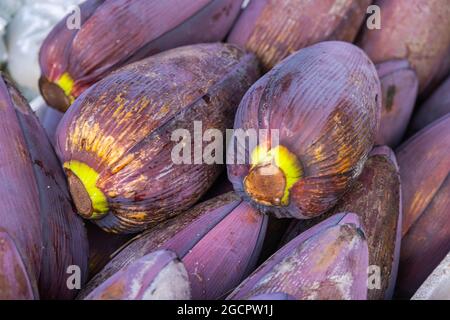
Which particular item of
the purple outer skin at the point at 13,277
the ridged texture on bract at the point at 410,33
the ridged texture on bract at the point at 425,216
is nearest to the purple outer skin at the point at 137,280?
the purple outer skin at the point at 13,277

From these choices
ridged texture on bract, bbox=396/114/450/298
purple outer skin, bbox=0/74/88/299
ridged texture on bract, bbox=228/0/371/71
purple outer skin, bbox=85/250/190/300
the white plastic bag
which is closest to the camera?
purple outer skin, bbox=85/250/190/300

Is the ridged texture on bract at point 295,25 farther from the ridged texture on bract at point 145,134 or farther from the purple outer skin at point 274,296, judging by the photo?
the purple outer skin at point 274,296

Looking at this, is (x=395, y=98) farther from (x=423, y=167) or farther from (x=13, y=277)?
(x=13, y=277)

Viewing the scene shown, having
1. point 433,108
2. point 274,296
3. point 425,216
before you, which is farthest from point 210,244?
point 433,108

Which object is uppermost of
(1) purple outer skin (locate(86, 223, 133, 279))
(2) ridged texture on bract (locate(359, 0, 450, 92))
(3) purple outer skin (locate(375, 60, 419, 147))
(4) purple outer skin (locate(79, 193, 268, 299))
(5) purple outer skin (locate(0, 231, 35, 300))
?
(2) ridged texture on bract (locate(359, 0, 450, 92))

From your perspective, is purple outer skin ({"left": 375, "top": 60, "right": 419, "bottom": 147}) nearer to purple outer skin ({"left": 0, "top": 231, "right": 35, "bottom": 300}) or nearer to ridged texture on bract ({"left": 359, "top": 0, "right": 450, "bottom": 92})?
ridged texture on bract ({"left": 359, "top": 0, "right": 450, "bottom": 92})

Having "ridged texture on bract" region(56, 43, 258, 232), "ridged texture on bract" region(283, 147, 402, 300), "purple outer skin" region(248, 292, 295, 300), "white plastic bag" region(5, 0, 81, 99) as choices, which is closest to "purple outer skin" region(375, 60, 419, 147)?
"ridged texture on bract" region(283, 147, 402, 300)
